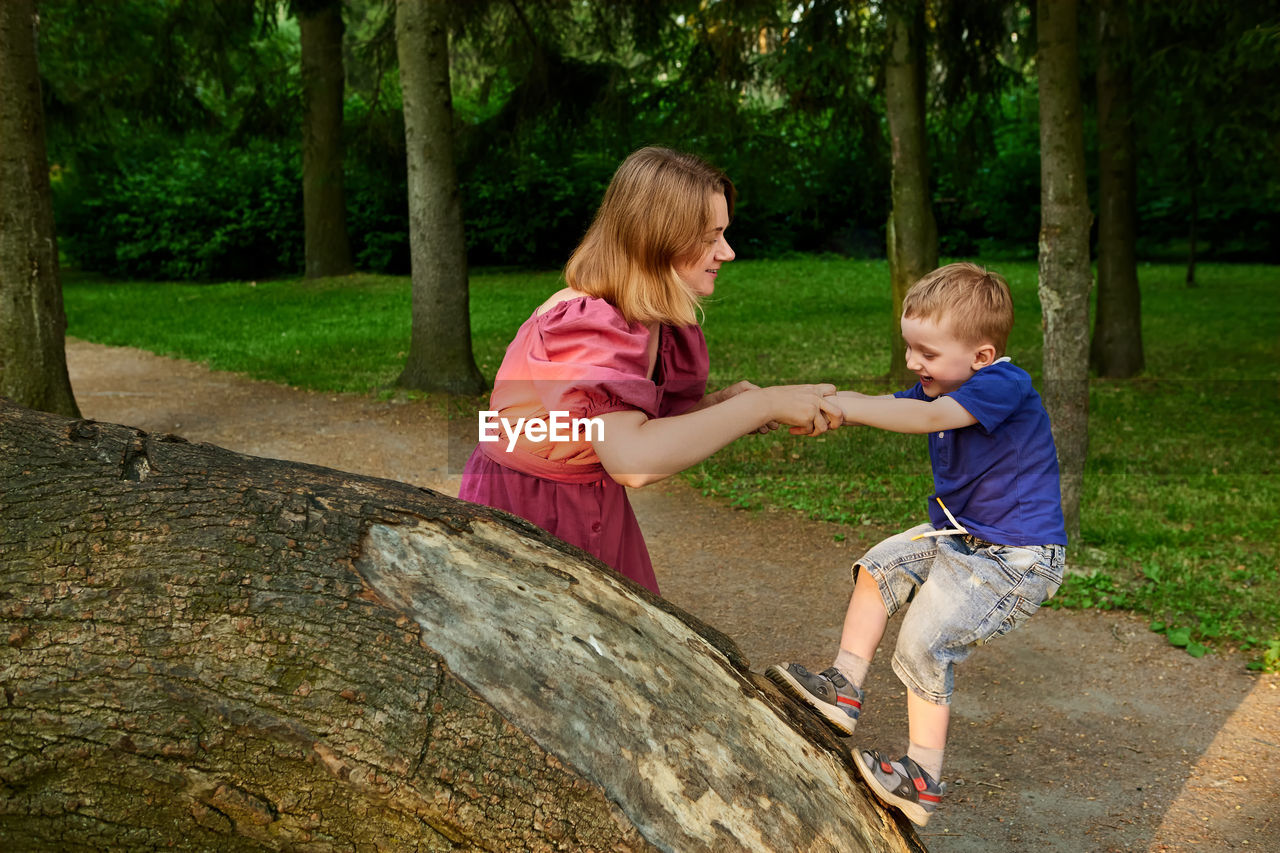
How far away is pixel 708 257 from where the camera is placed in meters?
2.38

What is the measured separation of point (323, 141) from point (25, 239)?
11.8 metres

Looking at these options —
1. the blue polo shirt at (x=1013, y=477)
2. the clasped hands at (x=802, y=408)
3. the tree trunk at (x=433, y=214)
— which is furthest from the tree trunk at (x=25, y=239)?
the blue polo shirt at (x=1013, y=477)

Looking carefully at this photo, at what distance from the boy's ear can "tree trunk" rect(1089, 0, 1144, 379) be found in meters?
9.54

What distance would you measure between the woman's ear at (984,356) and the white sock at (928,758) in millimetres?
909

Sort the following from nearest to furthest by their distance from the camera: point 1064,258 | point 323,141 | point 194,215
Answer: point 1064,258 → point 323,141 → point 194,215

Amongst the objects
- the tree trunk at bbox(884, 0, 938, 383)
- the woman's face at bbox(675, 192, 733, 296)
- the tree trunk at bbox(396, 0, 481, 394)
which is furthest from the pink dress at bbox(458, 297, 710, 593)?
the tree trunk at bbox(884, 0, 938, 383)

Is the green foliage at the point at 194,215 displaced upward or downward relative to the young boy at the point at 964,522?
upward

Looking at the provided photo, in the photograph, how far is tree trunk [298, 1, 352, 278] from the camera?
17.5 meters

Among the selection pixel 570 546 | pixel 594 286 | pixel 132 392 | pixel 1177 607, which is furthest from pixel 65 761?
pixel 132 392

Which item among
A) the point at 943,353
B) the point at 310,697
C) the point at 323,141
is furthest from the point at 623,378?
the point at 323,141

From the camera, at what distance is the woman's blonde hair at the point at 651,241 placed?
2287 millimetres

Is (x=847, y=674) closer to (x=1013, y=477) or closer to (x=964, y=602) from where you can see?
(x=964, y=602)

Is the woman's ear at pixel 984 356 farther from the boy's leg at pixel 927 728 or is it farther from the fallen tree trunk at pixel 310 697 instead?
the fallen tree trunk at pixel 310 697

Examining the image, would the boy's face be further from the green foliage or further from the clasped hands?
the green foliage
